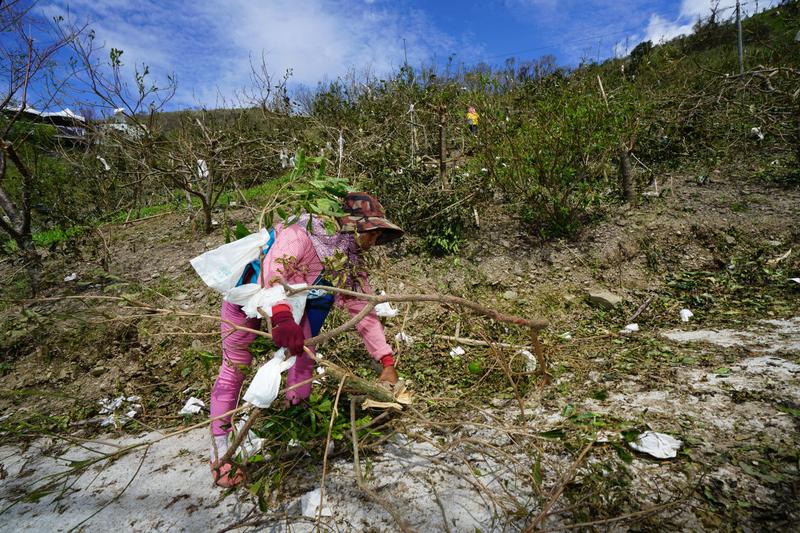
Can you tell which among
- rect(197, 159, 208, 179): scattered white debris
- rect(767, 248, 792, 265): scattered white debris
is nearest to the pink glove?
rect(197, 159, 208, 179): scattered white debris

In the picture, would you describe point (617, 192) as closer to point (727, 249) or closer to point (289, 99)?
point (727, 249)

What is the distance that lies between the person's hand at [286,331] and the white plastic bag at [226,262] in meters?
0.33

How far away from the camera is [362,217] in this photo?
186 centimetres

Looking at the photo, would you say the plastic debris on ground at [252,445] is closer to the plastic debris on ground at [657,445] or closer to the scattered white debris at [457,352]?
the scattered white debris at [457,352]

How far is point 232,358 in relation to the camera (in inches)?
72.7

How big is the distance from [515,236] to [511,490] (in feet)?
9.73

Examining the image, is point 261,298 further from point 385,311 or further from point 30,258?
point 30,258

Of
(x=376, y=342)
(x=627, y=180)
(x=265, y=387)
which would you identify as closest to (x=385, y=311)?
(x=376, y=342)

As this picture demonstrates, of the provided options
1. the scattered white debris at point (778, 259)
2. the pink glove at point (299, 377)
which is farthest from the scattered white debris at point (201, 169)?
the scattered white debris at point (778, 259)

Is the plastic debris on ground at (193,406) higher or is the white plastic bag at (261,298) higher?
the white plastic bag at (261,298)

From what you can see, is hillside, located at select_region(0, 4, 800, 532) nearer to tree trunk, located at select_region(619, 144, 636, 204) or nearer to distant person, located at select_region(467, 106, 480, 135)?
tree trunk, located at select_region(619, 144, 636, 204)

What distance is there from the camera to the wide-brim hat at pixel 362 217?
184cm

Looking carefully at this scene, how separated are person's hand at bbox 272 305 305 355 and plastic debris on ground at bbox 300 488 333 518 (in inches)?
24.0

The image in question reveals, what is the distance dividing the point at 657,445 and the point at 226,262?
6.77 ft
